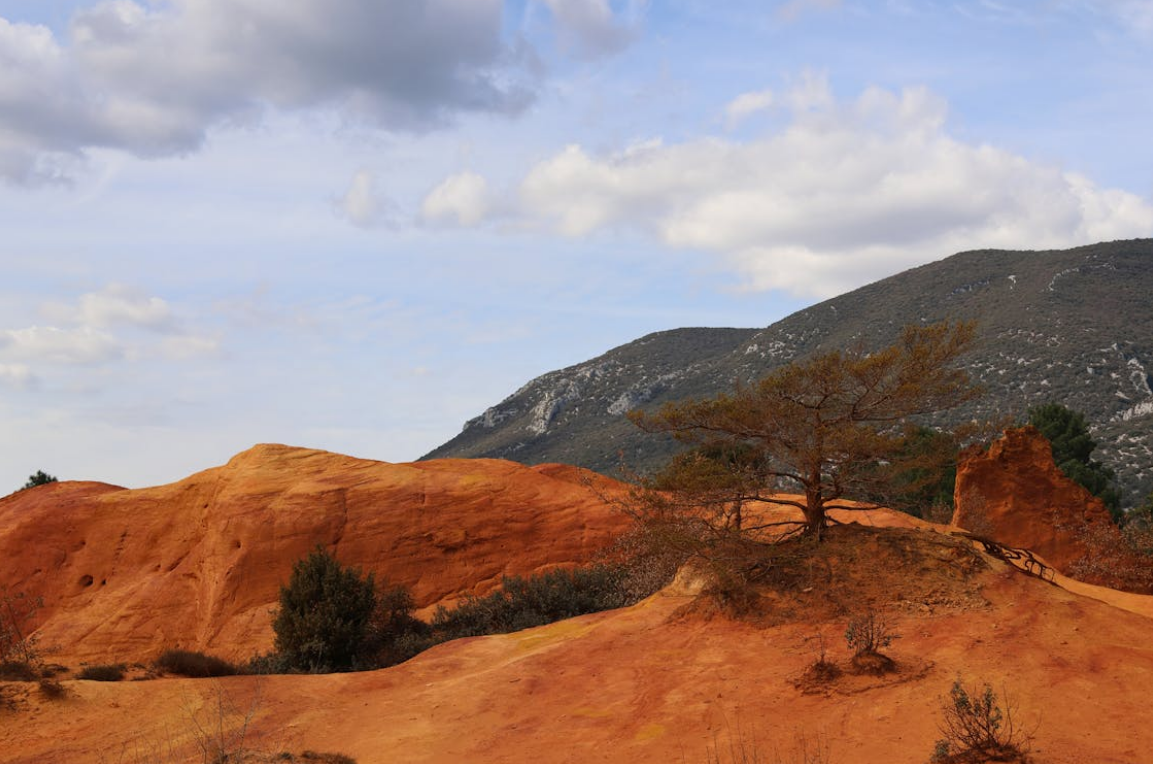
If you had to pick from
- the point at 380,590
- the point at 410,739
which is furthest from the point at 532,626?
the point at 410,739

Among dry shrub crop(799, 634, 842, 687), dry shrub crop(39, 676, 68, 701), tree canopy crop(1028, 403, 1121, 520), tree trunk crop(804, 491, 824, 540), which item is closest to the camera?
dry shrub crop(799, 634, 842, 687)

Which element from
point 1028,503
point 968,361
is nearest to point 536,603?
point 1028,503

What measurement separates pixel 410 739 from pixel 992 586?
808 centimetres

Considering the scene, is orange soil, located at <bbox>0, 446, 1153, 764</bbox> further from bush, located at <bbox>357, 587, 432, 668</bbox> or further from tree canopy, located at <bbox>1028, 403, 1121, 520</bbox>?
tree canopy, located at <bbox>1028, 403, 1121, 520</bbox>

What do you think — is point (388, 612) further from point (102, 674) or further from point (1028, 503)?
point (1028, 503)

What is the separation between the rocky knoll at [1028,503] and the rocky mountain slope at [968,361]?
705 inches

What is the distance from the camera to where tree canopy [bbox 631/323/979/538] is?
1340 cm

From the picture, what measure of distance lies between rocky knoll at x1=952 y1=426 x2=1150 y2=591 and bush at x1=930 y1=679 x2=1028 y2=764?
14.8 meters

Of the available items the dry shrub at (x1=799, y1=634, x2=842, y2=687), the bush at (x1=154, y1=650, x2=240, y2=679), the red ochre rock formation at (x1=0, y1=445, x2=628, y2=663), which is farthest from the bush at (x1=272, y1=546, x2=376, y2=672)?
the dry shrub at (x1=799, y1=634, x2=842, y2=687)

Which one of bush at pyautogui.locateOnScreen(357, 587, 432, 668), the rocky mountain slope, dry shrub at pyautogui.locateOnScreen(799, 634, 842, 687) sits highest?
the rocky mountain slope

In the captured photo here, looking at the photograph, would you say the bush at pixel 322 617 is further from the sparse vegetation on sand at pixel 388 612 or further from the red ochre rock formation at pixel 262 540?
the red ochre rock formation at pixel 262 540

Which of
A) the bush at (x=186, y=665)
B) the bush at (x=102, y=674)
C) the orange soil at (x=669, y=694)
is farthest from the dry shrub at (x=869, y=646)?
the bush at (x=102, y=674)

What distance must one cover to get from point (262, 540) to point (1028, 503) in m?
20.1

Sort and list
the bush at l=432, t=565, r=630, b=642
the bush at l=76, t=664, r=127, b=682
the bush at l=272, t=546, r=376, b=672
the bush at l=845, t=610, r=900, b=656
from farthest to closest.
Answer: the bush at l=432, t=565, r=630, b=642 → the bush at l=272, t=546, r=376, b=672 → the bush at l=76, t=664, r=127, b=682 → the bush at l=845, t=610, r=900, b=656
